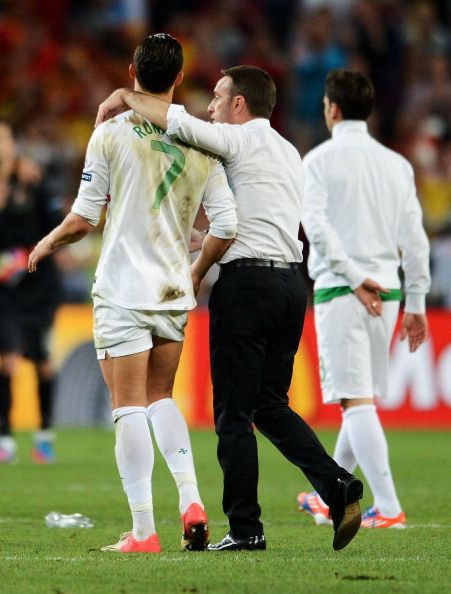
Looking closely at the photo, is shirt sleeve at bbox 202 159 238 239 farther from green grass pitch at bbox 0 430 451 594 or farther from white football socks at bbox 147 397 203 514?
green grass pitch at bbox 0 430 451 594

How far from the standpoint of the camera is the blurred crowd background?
55.3 ft

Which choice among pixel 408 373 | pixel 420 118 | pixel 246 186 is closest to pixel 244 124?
pixel 246 186

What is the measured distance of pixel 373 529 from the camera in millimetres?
6848

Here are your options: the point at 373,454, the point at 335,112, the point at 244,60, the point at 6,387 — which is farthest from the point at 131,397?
the point at 244,60

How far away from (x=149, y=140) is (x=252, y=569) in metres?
1.76

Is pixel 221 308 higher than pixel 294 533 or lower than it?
higher

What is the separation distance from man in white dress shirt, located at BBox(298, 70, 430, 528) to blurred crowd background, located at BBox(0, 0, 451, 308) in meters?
8.74

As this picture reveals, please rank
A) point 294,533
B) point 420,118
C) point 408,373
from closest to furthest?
point 294,533 → point 408,373 → point 420,118

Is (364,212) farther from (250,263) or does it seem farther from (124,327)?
(124,327)

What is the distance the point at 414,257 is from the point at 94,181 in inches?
86.5

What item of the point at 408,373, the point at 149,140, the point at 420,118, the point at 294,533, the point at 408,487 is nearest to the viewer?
the point at 149,140

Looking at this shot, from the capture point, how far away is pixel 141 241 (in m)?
5.61

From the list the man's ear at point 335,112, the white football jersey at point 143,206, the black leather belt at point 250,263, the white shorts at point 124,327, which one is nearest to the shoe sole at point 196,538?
the white shorts at point 124,327

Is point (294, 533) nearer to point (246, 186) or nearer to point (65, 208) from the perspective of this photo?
point (246, 186)
